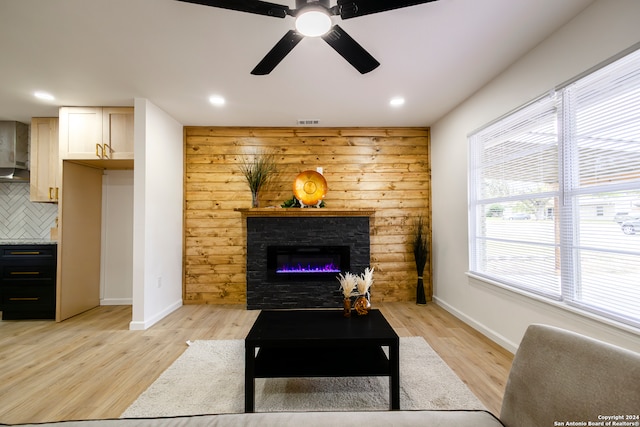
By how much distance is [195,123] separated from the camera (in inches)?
166

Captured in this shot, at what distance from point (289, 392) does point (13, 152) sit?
4931mm

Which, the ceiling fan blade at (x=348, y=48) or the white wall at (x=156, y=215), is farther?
the white wall at (x=156, y=215)

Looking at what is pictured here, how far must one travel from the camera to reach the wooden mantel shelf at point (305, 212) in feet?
13.1

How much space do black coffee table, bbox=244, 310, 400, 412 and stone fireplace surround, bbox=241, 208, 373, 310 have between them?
1890mm

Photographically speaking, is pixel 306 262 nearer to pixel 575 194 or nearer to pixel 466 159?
pixel 466 159

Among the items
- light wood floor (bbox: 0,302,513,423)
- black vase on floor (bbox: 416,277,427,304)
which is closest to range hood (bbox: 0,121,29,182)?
light wood floor (bbox: 0,302,513,423)

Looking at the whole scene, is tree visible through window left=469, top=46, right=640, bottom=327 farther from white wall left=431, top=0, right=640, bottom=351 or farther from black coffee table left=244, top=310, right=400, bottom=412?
black coffee table left=244, top=310, right=400, bottom=412

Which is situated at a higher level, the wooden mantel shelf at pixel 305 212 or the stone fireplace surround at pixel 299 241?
the wooden mantel shelf at pixel 305 212

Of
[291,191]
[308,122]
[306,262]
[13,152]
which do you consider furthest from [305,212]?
[13,152]

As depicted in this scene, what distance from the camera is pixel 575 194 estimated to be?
81.5 inches

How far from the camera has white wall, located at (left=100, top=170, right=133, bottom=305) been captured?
424cm

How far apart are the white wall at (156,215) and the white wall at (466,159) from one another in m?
3.72

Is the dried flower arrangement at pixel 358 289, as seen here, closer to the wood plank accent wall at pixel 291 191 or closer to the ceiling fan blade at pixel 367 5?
the ceiling fan blade at pixel 367 5

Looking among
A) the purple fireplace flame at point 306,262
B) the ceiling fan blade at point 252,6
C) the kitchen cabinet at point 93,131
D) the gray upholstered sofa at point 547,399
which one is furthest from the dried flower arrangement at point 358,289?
the kitchen cabinet at point 93,131
